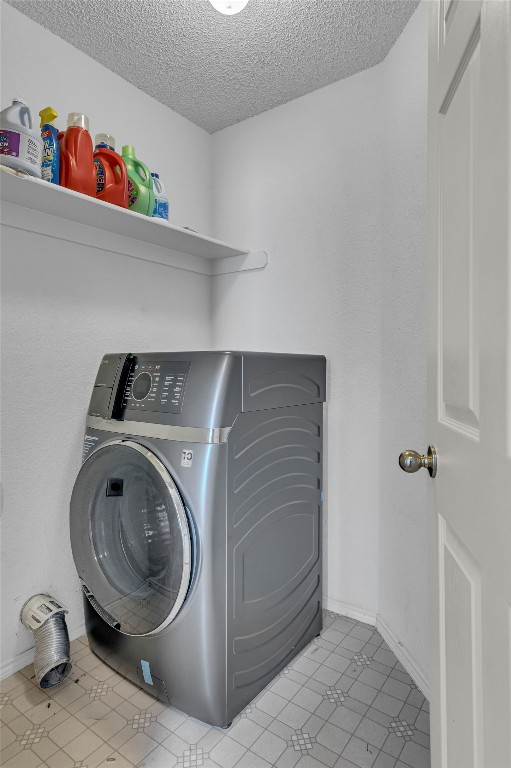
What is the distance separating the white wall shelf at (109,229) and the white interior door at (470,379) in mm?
1188

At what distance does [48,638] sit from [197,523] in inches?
31.8

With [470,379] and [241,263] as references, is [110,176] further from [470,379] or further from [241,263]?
[470,379]

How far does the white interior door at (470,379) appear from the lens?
0.57m

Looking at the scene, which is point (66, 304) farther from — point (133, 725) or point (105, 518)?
point (133, 725)

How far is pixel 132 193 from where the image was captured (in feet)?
5.89

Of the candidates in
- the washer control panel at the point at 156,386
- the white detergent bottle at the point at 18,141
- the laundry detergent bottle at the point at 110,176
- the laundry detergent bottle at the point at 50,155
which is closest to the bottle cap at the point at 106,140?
the laundry detergent bottle at the point at 110,176

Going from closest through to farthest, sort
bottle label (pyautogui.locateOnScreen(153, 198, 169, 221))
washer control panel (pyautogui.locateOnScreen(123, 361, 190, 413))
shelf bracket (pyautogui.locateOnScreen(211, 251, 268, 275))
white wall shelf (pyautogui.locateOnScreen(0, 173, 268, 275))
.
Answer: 1. washer control panel (pyautogui.locateOnScreen(123, 361, 190, 413))
2. white wall shelf (pyautogui.locateOnScreen(0, 173, 268, 275))
3. bottle label (pyautogui.locateOnScreen(153, 198, 169, 221))
4. shelf bracket (pyautogui.locateOnScreen(211, 251, 268, 275))

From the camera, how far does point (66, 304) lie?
5.92 feet

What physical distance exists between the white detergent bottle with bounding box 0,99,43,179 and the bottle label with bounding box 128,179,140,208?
0.42 metres

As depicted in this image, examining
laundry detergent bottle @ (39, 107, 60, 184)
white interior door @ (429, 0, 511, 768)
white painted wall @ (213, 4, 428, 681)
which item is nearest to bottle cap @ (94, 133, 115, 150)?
laundry detergent bottle @ (39, 107, 60, 184)

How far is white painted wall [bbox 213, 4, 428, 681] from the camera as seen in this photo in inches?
65.4

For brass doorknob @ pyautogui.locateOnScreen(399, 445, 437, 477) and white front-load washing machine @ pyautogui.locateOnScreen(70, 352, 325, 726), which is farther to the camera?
white front-load washing machine @ pyautogui.locateOnScreen(70, 352, 325, 726)

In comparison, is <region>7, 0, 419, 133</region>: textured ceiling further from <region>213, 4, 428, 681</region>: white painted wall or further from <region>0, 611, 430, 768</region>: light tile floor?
<region>0, 611, 430, 768</region>: light tile floor

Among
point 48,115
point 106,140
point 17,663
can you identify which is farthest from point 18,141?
point 17,663
